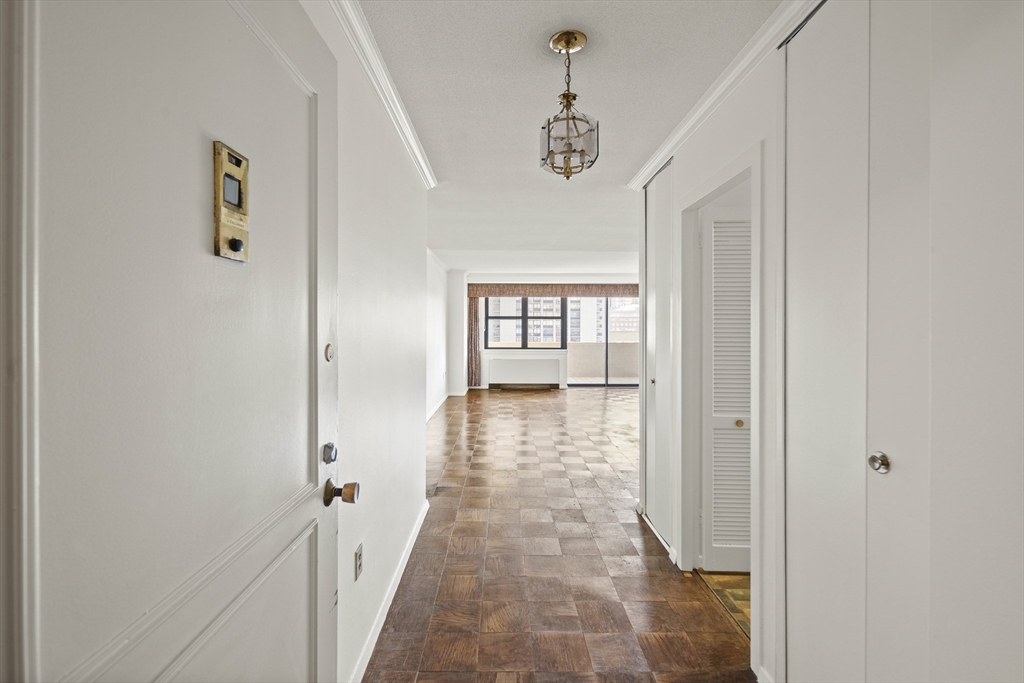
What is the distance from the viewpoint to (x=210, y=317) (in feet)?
2.40

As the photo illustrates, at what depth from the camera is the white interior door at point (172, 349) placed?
0.49 metres

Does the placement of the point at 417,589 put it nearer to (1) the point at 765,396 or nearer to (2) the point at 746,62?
(1) the point at 765,396

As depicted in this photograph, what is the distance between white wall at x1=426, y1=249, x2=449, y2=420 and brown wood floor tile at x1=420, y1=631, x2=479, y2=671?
5086 mm

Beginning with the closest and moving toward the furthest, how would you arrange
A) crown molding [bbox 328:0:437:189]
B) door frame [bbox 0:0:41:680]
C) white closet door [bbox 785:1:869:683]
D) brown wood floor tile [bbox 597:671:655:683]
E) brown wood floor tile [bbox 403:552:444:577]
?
door frame [bbox 0:0:41:680] < white closet door [bbox 785:1:869:683] < crown molding [bbox 328:0:437:189] < brown wood floor tile [bbox 597:671:655:683] < brown wood floor tile [bbox 403:552:444:577]

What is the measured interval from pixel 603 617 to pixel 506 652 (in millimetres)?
506

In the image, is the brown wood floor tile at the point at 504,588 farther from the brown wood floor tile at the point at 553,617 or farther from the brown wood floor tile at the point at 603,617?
the brown wood floor tile at the point at 603,617

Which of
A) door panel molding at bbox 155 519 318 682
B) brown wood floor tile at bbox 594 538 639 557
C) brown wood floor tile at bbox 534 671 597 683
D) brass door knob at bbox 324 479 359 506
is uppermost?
brass door knob at bbox 324 479 359 506

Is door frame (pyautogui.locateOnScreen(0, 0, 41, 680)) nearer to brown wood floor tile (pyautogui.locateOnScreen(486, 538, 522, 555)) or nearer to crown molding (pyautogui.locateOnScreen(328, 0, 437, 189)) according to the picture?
crown molding (pyautogui.locateOnScreen(328, 0, 437, 189))

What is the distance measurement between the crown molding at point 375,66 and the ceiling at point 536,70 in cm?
3

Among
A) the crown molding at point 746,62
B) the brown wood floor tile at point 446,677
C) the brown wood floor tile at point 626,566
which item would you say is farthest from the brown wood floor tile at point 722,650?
the crown molding at point 746,62

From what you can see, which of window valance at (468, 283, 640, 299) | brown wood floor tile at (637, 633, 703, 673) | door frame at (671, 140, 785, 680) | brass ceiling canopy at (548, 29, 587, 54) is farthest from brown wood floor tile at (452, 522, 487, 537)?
window valance at (468, 283, 640, 299)

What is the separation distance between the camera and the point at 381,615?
2207 millimetres

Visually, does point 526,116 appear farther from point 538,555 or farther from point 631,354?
point 631,354

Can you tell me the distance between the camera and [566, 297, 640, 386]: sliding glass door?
11.9 m
